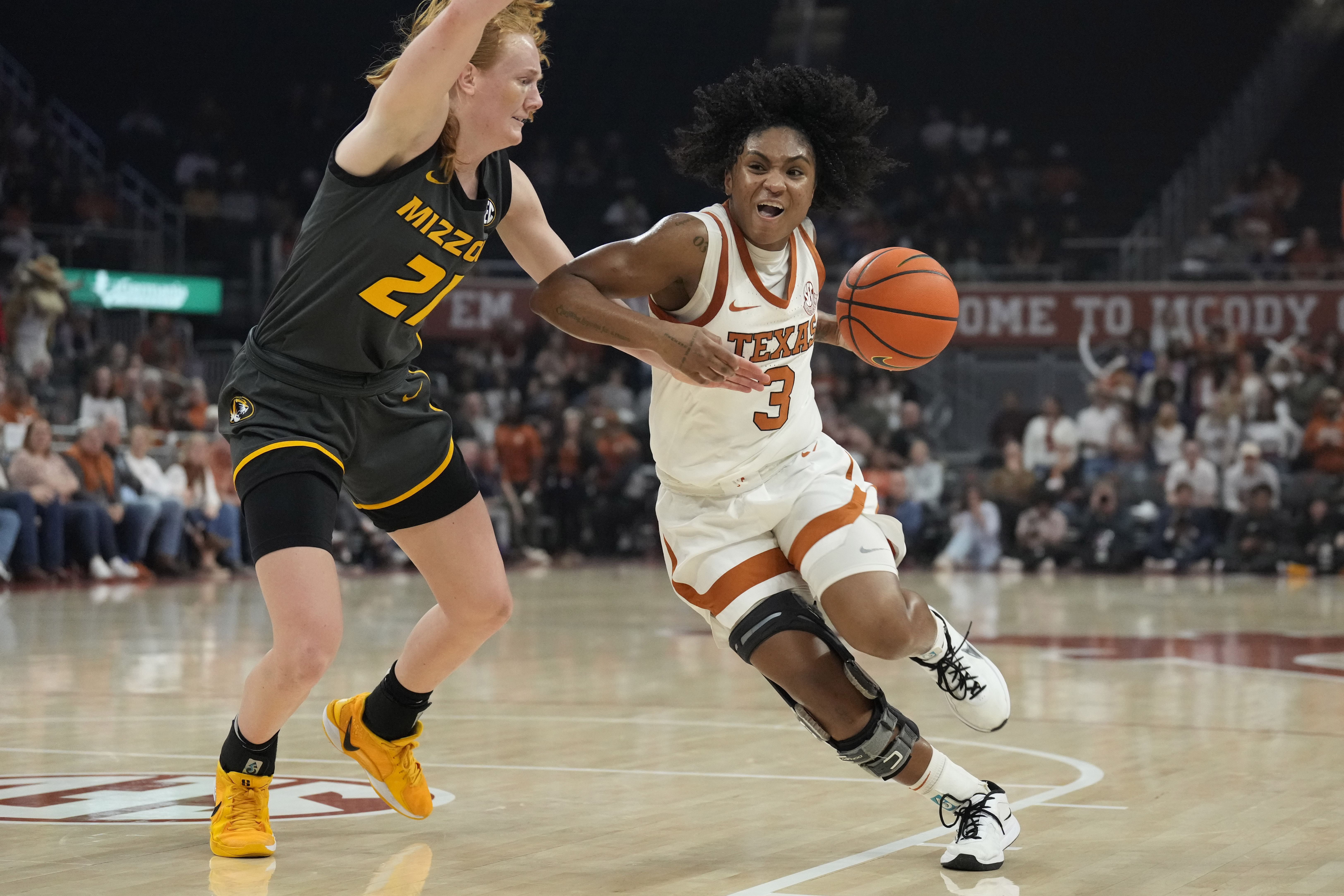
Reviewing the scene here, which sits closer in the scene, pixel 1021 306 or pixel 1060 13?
pixel 1021 306

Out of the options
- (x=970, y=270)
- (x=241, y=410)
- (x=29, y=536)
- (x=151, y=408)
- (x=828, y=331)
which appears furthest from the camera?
(x=970, y=270)

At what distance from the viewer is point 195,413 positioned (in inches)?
639

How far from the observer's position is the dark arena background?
4.62 metres

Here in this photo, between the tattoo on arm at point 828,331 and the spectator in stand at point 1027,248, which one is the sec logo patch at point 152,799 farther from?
the spectator in stand at point 1027,248

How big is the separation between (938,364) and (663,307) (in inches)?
643

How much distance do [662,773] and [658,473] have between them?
1315 mm

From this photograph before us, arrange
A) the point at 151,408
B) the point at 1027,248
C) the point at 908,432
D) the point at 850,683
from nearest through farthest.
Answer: the point at 850,683 → the point at 151,408 → the point at 908,432 → the point at 1027,248

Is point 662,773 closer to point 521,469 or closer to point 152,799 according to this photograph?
point 152,799

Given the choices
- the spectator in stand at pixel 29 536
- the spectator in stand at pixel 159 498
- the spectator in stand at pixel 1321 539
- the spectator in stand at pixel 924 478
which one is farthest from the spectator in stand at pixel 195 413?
the spectator in stand at pixel 1321 539

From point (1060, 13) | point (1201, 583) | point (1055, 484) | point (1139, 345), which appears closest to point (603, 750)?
point (1201, 583)

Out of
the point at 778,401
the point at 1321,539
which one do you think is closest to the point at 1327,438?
the point at 1321,539

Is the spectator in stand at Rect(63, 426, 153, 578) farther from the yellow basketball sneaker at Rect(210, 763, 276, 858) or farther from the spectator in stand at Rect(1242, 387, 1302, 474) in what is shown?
the spectator in stand at Rect(1242, 387, 1302, 474)

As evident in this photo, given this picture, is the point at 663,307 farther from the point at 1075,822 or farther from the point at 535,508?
the point at 535,508

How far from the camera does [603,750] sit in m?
5.97
